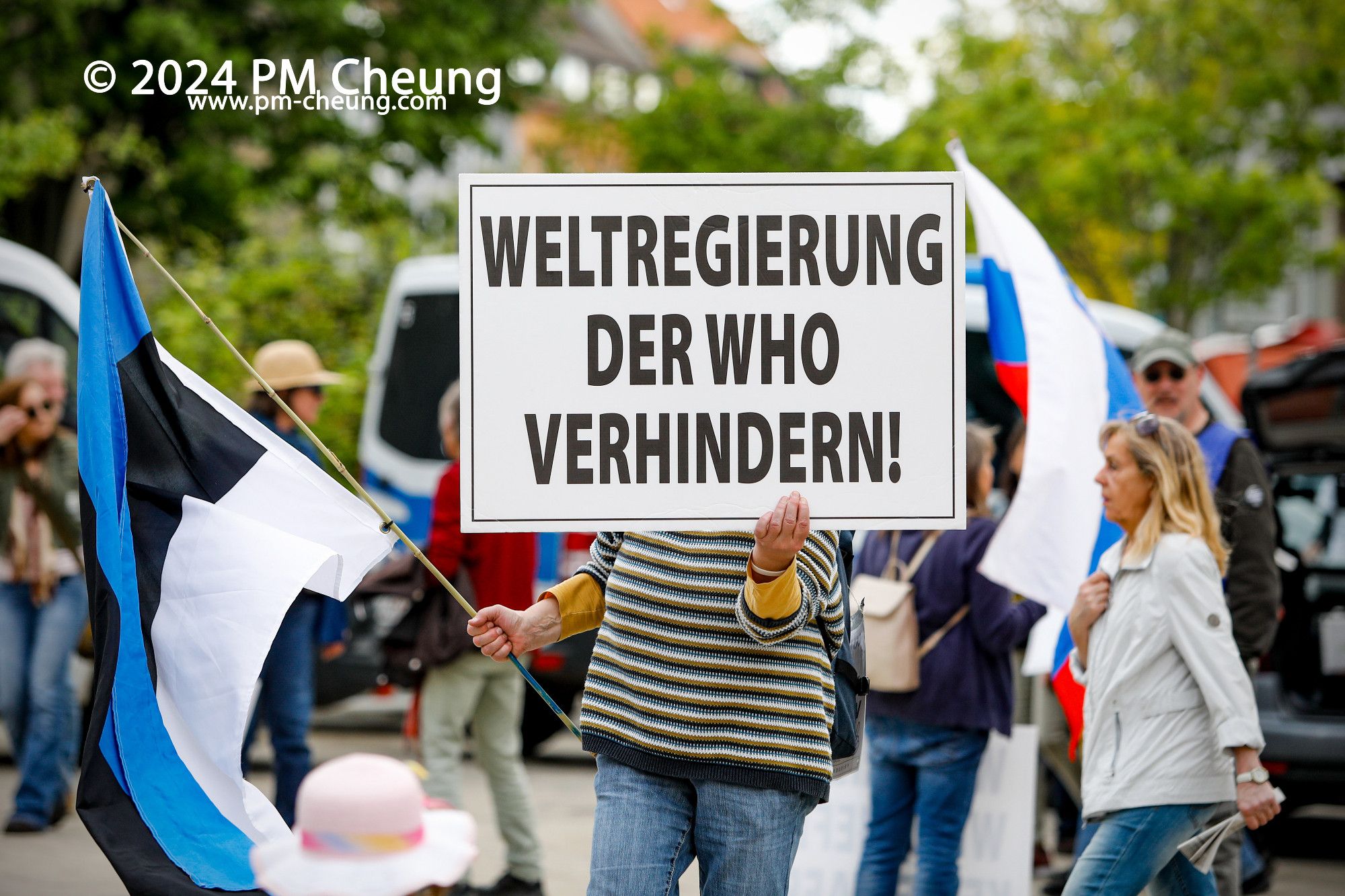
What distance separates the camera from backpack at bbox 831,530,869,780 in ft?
11.5

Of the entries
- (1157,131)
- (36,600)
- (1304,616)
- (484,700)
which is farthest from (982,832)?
(1157,131)

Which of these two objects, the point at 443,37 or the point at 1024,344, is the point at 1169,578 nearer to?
the point at 1024,344

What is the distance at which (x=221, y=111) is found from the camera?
56.0 feet

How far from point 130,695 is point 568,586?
98 centimetres

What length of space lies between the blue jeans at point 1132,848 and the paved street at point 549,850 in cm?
210

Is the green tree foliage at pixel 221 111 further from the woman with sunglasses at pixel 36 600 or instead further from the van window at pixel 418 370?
the woman with sunglasses at pixel 36 600

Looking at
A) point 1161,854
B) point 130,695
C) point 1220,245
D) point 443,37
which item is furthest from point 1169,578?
point 1220,245

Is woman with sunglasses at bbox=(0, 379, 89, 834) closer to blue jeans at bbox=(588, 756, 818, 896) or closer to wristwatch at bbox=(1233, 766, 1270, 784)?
blue jeans at bbox=(588, 756, 818, 896)

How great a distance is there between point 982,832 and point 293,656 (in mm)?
2830

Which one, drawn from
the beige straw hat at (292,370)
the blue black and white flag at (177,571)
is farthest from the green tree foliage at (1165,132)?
the blue black and white flag at (177,571)

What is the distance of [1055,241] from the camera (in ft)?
66.4

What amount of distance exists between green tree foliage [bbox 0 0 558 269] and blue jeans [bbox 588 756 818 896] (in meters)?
12.9

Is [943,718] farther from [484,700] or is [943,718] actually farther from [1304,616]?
[1304,616]

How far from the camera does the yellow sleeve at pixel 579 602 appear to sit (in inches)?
142
